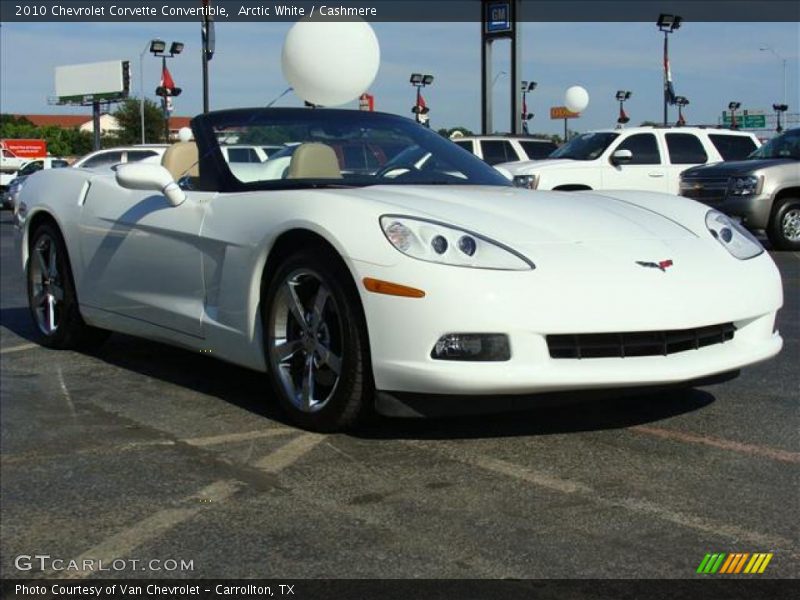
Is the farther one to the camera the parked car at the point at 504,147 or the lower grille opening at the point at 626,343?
the parked car at the point at 504,147

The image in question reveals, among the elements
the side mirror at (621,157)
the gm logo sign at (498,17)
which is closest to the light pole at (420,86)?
the gm logo sign at (498,17)

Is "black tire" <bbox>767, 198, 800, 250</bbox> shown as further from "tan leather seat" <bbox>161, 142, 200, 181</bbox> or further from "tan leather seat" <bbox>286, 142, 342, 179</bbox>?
"tan leather seat" <bbox>286, 142, 342, 179</bbox>

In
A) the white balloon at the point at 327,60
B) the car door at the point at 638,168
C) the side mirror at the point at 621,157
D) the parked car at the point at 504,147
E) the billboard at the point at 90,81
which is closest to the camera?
the white balloon at the point at 327,60

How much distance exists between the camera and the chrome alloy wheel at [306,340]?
3.66 m

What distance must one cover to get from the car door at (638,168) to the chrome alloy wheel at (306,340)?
36.4 ft

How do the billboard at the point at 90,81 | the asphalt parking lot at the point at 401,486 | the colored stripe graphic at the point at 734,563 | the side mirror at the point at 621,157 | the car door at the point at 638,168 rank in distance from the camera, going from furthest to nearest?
1. the billboard at the point at 90,81
2. the car door at the point at 638,168
3. the side mirror at the point at 621,157
4. the asphalt parking lot at the point at 401,486
5. the colored stripe graphic at the point at 734,563

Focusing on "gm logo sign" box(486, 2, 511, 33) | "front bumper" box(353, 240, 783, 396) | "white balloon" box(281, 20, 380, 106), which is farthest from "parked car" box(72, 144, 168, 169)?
"front bumper" box(353, 240, 783, 396)

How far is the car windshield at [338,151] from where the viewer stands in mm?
4301

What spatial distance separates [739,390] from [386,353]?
1870mm

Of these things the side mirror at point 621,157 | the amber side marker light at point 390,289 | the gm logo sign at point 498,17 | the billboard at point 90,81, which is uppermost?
the billboard at point 90,81

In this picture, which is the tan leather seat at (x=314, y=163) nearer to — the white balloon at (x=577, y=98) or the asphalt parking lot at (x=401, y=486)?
the asphalt parking lot at (x=401, y=486)

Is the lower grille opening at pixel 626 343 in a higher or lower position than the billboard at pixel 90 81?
lower

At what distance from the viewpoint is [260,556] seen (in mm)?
2561
